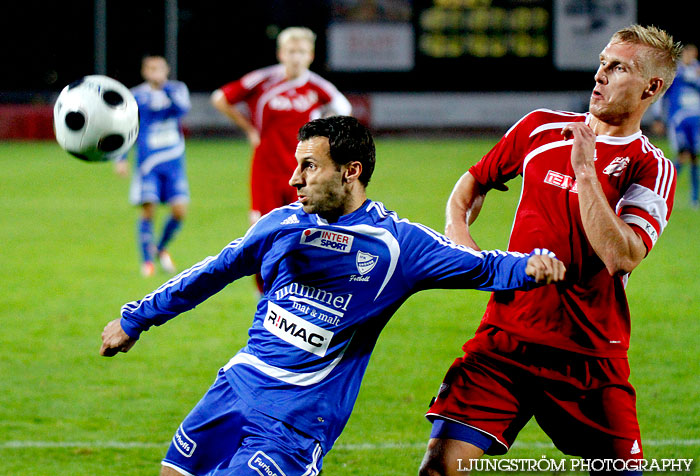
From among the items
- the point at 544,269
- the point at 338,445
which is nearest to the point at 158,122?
the point at 338,445

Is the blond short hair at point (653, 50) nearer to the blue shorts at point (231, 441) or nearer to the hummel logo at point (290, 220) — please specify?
the hummel logo at point (290, 220)

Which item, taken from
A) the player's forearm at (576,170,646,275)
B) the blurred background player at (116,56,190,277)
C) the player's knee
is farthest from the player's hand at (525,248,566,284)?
the blurred background player at (116,56,190,277)

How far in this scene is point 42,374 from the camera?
6113 millimetres

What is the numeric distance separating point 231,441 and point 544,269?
3.75 feet

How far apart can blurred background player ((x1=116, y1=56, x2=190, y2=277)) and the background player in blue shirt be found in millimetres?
6504

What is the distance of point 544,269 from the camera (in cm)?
285

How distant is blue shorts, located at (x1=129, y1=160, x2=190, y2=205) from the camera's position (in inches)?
376

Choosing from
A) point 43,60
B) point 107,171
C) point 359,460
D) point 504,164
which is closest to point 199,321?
point 359,460

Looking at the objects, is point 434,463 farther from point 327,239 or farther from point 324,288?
point 327,239

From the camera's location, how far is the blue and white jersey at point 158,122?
9539 millimetres

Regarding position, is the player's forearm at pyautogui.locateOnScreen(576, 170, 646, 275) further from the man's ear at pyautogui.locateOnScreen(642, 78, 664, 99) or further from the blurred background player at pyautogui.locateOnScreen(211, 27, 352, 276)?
the blurred background player at pyautogui.locateOnScreen(211, 27, 352, 276)

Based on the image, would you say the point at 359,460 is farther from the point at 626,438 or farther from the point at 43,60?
the point at 43,60

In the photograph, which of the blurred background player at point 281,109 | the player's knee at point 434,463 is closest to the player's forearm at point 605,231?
the player's knee at point 434,463

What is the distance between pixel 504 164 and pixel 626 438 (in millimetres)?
1103
